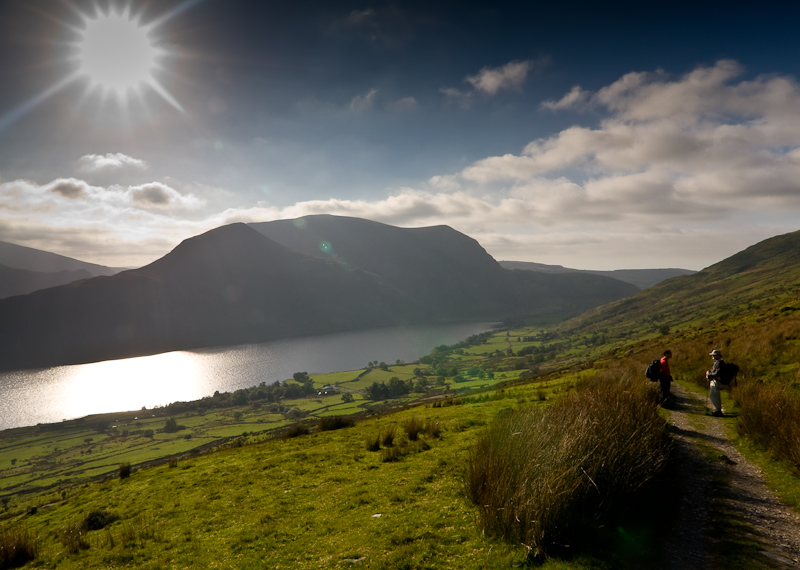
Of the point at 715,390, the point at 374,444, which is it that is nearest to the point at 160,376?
the point at 374,444

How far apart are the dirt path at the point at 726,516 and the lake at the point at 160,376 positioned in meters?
128

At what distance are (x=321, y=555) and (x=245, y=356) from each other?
7463 inches

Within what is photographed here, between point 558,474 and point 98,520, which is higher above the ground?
point 558,474

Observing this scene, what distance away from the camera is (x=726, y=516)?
20.8 ft

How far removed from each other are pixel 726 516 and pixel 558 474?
326 centimetres

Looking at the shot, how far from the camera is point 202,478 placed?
12961mm

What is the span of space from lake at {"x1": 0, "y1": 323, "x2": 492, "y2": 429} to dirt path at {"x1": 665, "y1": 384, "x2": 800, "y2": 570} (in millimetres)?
128013

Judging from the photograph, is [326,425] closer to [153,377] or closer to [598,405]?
[598,405]

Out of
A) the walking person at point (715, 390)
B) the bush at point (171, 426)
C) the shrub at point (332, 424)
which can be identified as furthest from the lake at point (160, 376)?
the walking person at point (715, 390)

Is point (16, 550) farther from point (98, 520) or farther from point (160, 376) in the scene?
point (160, 376)

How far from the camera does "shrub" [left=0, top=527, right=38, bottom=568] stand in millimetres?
8641

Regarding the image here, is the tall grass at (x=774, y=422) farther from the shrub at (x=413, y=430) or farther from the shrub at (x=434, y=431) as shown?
the shrub at (x=413, y=430)

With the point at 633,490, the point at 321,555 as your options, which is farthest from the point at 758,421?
the point at 321,555

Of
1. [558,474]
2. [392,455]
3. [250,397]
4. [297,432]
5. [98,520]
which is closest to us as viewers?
[558,474]
